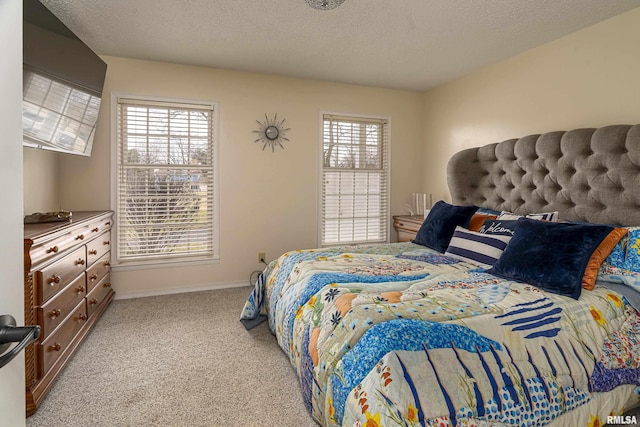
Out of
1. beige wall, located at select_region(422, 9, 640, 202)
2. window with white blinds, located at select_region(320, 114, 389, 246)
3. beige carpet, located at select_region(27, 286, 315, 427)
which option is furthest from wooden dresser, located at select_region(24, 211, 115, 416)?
beige wall, located at select_region(422, 9, 640, 202)

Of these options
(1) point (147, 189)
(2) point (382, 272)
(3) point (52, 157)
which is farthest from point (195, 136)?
(2) point (382, 272)

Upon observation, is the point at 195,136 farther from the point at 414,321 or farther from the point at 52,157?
the point at 414,321

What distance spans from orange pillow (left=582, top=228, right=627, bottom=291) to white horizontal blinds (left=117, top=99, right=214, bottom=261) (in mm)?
3373

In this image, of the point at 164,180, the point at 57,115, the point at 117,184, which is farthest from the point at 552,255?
the point at 117,184

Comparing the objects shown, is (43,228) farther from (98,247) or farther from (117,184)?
(117,184)

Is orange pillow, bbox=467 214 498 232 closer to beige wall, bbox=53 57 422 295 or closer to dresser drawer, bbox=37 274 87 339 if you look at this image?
beige wall, bbox=53 57 422 295

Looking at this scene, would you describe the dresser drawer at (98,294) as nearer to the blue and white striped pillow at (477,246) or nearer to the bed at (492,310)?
the bed at (492,310)

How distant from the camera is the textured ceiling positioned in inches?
97.1

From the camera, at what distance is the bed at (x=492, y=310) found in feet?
4.21

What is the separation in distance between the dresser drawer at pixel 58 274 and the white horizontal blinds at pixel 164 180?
3.58ft

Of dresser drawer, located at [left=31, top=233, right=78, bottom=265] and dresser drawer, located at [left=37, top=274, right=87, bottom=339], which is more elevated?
dresser drawer, located at [left=31, top=233, right=78, bottom=265]

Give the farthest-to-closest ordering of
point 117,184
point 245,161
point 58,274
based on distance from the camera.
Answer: point 245,161 < point 117,184 < point 58,274

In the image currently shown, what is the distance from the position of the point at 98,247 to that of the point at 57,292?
0.99 m

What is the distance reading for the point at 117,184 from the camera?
3516mm
